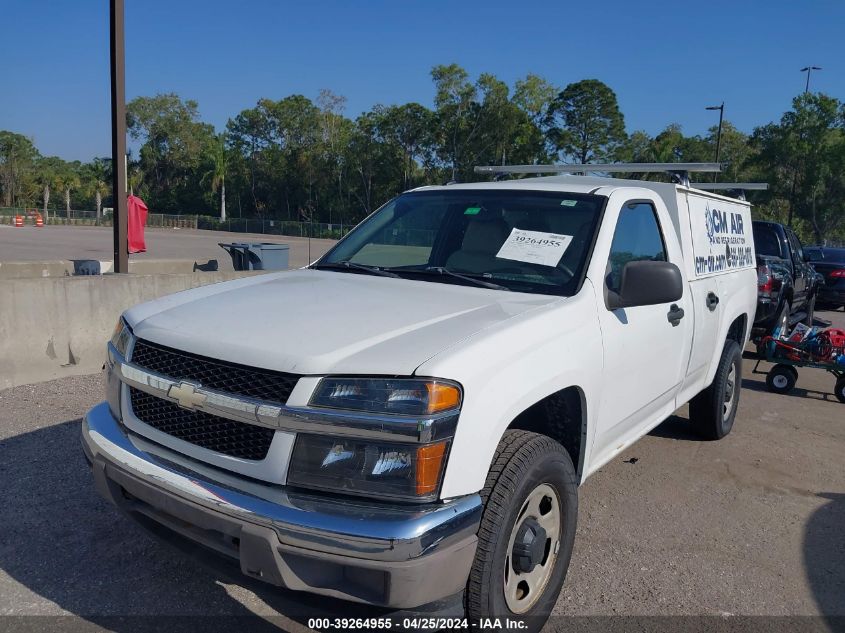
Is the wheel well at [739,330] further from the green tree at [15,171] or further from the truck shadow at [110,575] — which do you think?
the green tree at [15,171]

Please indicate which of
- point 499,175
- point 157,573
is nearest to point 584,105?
point 499,175

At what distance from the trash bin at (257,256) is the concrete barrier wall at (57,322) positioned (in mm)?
4096

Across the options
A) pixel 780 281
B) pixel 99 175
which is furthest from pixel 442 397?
pixel 99 175

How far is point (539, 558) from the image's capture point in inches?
109

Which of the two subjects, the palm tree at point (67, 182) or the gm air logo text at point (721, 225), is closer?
the gm air logo text at point (721, 225)

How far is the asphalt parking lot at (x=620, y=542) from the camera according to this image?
3.08 m

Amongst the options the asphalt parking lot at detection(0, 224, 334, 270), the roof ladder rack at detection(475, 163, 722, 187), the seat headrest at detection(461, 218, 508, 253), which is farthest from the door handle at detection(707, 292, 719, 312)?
the asphalt parking lot at detection(0, 224, 334, 270)

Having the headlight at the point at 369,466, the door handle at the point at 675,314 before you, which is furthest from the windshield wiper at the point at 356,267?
the door handle at the point at 675,314

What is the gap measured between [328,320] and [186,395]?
590 mm

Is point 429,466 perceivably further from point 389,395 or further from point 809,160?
point 809,160

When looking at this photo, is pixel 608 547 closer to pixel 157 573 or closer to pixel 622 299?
pixel 622 299

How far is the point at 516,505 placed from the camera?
2.50m

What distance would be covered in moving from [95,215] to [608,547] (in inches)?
3420

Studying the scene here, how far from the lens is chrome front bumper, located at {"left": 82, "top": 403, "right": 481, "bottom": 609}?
6.88ft
